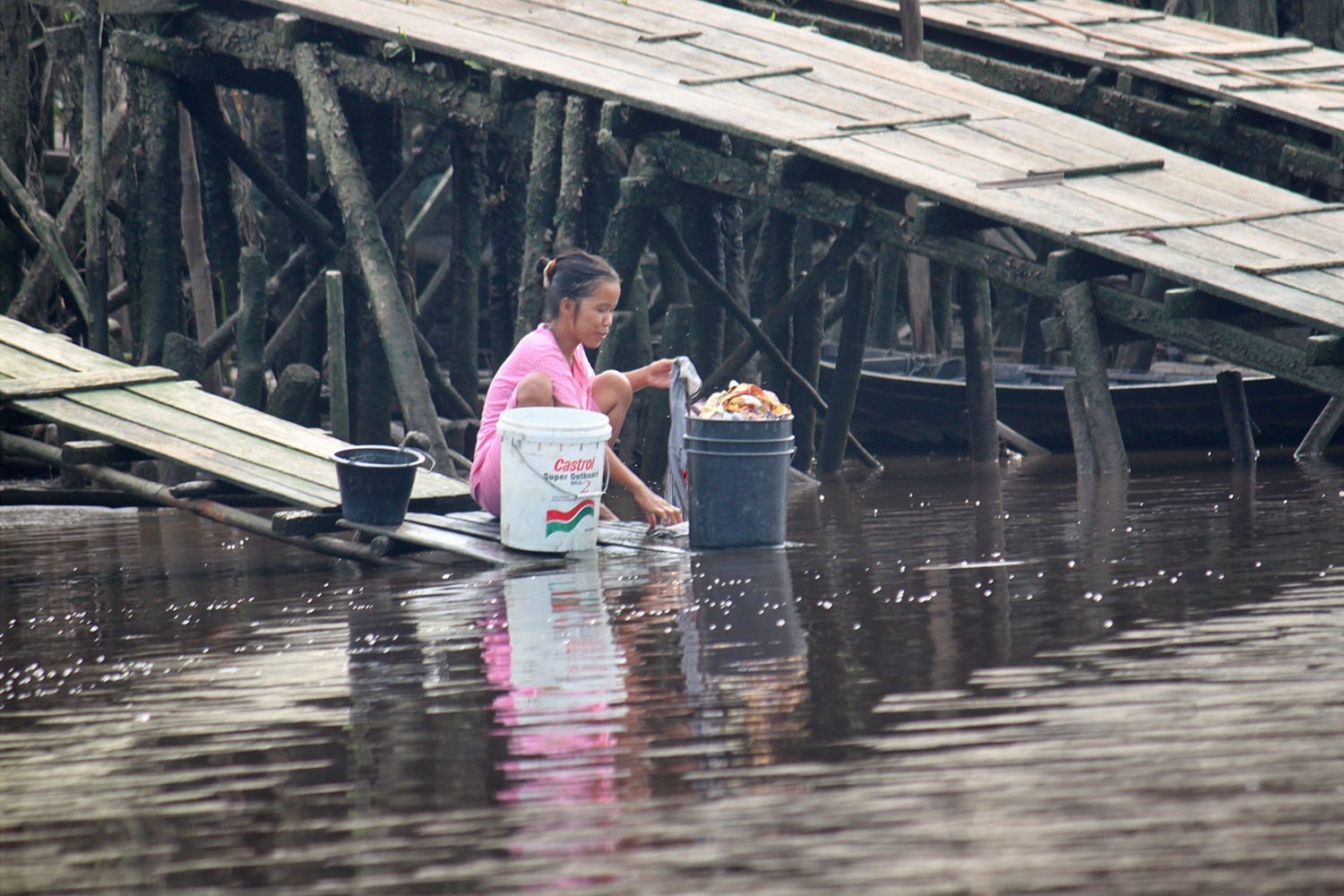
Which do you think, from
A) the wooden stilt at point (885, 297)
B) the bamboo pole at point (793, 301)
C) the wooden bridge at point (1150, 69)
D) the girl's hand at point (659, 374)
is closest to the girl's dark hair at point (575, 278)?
the girl's hand at point (659, 374)

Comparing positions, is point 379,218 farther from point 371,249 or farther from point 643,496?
point 643,496

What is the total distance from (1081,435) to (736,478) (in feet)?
9.48

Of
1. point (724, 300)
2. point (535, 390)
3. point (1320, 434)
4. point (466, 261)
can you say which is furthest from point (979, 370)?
point (535, 390)

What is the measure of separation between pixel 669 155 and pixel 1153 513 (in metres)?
3.34

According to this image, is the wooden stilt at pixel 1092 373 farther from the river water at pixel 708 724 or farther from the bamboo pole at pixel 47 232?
the bamboo pole at pixel 47 232

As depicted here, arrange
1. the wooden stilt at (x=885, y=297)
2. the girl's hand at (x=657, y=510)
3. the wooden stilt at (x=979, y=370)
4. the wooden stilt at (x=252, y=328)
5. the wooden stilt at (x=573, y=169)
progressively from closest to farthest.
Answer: the girl's hand at (x=657, y=510), the wooden stilt at (x=573, y=169), the wooden stilt at (x=252, y=328), the wooden stilt at (x=979, y=370), the wooden stilt at (x=885, y=297)

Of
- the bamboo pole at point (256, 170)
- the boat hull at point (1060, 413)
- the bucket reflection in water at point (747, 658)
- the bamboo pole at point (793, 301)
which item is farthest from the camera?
the boat hull at point (1060, 413)

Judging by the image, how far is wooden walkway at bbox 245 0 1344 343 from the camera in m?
7.77

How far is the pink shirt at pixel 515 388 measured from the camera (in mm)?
6812

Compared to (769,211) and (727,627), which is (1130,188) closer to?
(769,211)

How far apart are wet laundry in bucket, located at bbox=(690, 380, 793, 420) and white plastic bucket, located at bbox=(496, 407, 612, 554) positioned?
1.50ft

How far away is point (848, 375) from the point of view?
10797mm

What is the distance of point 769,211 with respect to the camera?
11688mm

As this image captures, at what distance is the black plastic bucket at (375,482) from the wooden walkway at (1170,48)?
236 inches
